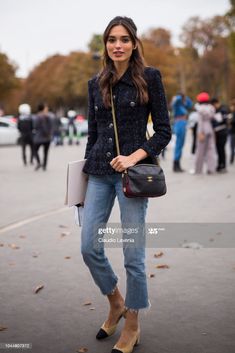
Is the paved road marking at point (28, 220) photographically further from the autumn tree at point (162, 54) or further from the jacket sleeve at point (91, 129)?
the autumn tree at point (162, 54)

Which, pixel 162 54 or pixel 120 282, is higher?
pixel 162 54

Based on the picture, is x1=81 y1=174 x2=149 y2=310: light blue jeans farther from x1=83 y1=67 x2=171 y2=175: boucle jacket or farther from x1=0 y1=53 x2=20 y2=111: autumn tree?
x1=0 y1=53 x2=20 y2=111: autumn tree

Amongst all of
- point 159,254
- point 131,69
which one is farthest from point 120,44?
point 159,254

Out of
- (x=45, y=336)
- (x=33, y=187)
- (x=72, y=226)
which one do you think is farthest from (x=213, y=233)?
(x=33, y=187)

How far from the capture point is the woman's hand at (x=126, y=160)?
348 cm

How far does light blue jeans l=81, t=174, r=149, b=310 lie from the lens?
3.56 meters

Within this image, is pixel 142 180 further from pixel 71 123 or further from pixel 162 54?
pixel 162 54

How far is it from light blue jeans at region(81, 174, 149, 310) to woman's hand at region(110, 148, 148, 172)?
0.45ft

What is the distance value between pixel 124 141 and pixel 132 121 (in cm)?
13

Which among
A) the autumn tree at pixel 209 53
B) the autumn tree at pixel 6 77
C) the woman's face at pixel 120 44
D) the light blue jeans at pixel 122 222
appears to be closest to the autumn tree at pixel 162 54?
the autumn tree at pixel 209 53

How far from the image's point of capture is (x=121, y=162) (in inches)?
137

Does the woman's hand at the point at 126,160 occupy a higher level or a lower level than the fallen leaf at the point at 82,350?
higher

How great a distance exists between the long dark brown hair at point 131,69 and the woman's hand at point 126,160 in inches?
12.4

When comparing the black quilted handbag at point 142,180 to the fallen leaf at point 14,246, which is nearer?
the black quilted handbag at point 142,180
